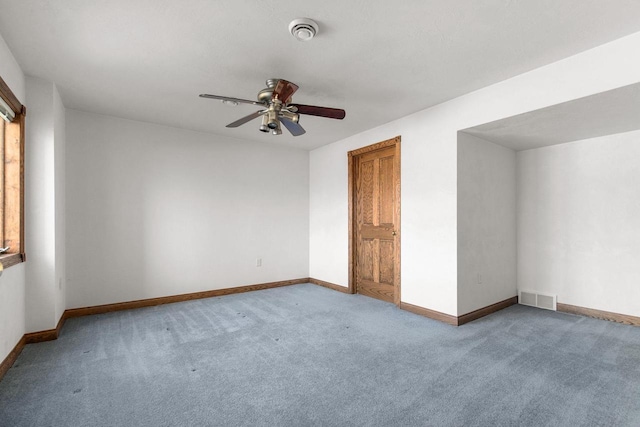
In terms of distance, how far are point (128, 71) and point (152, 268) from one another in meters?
2.50

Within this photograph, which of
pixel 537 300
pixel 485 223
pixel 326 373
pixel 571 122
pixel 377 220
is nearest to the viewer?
pixel 326 373

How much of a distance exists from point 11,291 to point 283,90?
270cm

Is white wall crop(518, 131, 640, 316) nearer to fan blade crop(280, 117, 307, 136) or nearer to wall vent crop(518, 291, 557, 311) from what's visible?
wall vent crop(518, 291, 557, 311)

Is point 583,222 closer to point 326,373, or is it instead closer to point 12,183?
point 326,373

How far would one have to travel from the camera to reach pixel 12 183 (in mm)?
2676

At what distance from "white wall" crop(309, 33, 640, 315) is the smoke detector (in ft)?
6.42

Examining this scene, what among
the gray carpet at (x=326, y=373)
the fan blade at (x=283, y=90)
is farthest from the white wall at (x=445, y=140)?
the fan blade at (x=283, y=90)

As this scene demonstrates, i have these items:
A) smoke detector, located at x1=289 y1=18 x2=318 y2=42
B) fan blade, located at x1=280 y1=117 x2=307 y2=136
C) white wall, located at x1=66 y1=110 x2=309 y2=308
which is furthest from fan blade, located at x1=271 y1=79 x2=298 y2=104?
white wall, located at x1=66 y1=110 x2=309 y2=308

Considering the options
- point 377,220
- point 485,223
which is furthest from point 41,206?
point 485,223

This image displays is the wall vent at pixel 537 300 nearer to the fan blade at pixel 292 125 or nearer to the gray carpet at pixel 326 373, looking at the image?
the gray carpet at pixel 326 373

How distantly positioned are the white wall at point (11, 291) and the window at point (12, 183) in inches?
5.7

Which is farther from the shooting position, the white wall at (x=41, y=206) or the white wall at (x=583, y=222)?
the white wall at (x=583, y=222)

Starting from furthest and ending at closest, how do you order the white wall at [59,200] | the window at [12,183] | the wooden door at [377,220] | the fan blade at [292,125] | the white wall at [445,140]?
1. the wooden door at [377,220]
2. the white wall at [59,200]
3. the fan blade at [292,125]
4. the window at [12,183]
5. the white wall at [445,140]

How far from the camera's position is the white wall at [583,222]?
347 cm
